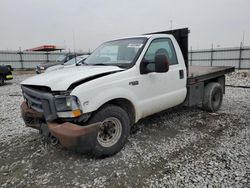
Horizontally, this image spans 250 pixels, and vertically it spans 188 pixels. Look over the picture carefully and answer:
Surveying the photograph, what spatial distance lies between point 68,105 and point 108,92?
2.01 ft

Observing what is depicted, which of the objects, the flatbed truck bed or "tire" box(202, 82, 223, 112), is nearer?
the flatbed truck bed

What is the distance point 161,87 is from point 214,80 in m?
2.76

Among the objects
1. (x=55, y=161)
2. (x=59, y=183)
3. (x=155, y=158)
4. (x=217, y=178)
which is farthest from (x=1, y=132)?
(x=217, y=178)

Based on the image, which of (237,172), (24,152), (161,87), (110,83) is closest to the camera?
(237,172)

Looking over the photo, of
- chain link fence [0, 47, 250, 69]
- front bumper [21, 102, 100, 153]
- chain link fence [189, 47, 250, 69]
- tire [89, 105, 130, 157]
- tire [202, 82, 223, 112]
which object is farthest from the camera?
chain link fence [0, 47, 250, 69]

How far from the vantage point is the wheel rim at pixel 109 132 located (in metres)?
3.09

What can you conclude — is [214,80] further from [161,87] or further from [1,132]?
[1,132]

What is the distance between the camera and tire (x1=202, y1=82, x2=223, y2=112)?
5340 mm

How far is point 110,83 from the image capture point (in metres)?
3.01

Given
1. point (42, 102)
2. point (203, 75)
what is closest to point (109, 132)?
point (42, 102)

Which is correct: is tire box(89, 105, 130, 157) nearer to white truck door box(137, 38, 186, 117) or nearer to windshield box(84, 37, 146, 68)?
white truck door box(137, 38, 186, 117)

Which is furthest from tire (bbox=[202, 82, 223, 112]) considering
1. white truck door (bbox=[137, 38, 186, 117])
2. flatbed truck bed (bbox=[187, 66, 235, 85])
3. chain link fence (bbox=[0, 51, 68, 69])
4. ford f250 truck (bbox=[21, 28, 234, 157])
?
chain link fence (bbox=[0, 51, 68, 69])

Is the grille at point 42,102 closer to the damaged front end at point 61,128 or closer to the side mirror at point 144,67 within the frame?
the damaged front end at point 61,128

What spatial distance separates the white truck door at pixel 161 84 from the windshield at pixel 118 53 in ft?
0.76
